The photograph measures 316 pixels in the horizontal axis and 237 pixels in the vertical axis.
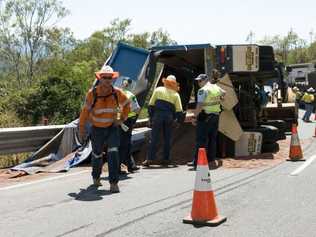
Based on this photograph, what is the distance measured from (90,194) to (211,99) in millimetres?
3762

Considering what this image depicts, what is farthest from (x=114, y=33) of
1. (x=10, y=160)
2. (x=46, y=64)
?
(x=10, y=160)

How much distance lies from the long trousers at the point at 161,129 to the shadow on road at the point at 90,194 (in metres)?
2.89

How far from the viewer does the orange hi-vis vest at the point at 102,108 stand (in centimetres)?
847

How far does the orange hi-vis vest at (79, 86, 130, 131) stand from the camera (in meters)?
8.47

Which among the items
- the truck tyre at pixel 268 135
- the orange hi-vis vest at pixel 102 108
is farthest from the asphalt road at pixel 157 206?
the truck tyre at pixel 268 135

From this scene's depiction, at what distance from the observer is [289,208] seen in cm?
686

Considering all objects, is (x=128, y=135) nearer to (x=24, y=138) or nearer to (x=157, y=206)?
(x=24, y=138)

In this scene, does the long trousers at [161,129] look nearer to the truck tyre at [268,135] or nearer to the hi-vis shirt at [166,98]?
the hi-vis shirt at [166,98]

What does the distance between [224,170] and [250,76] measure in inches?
174

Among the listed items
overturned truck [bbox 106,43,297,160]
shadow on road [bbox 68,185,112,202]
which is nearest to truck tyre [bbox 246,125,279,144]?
overturned truck [bbox 106,43,297,160]

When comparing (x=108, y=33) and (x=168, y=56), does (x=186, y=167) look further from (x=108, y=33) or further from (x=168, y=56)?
(x=108, y=33)

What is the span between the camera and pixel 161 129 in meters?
11.6

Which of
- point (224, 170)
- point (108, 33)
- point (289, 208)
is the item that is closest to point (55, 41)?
point (108, 33)

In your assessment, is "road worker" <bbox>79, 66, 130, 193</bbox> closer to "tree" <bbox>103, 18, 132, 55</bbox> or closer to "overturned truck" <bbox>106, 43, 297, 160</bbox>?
"overturned truck" <bbox>106, 43, 297, 160</bbox>
